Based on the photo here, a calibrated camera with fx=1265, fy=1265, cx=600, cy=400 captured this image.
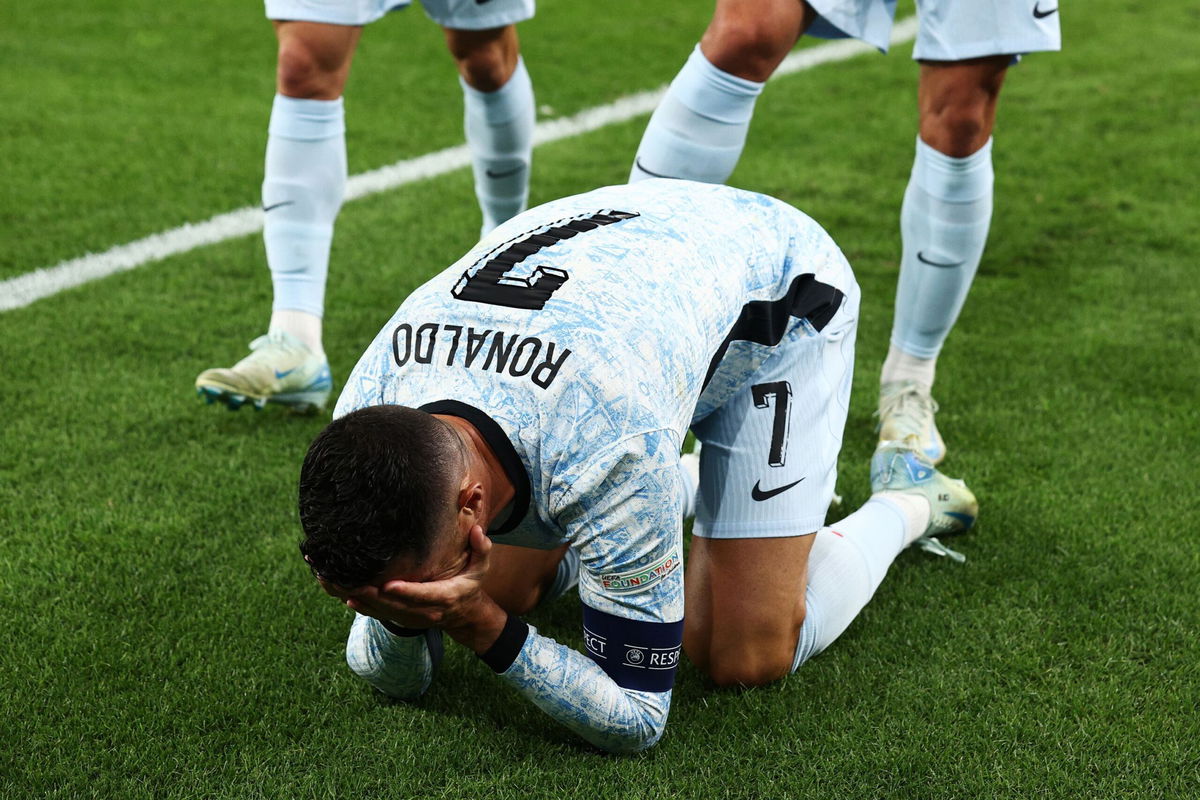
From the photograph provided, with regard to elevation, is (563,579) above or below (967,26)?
below

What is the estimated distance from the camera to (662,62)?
6.54m

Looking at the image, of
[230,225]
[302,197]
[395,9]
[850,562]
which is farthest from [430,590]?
[230,225]

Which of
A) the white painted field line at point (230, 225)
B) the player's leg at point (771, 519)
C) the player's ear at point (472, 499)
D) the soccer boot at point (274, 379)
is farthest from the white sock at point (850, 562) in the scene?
the white painted field line at point (230, 225)

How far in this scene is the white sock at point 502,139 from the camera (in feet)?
11.5

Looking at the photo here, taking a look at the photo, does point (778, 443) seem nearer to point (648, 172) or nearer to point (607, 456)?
point (607, 456)

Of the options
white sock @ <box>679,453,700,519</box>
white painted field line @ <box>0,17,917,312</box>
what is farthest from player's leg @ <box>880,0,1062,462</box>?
white painted field line @ <box>0,17,917,312</box>

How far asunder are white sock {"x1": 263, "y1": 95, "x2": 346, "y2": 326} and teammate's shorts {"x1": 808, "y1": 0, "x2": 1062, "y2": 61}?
3.74 ft

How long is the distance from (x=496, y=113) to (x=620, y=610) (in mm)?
2137

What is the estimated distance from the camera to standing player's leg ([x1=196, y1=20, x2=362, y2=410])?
281 cm

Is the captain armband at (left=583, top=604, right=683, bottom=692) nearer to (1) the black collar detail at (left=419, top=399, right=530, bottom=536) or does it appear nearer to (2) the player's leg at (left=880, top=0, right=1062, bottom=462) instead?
(1) the black collar detail at (left=419, top=399, right=530, bottom=536)

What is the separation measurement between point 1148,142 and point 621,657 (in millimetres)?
4485

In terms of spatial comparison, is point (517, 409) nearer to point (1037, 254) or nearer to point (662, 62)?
point (1037, 254)

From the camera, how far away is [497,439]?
1.59m

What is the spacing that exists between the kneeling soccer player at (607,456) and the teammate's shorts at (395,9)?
1084 mm
